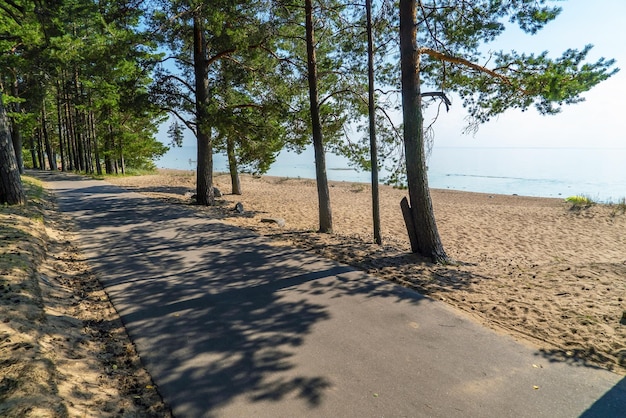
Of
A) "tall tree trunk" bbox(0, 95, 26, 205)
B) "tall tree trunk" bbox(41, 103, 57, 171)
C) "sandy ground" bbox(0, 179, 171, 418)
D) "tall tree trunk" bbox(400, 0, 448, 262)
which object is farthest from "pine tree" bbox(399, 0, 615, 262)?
"tall tree trunk" bbox(41, 103, 57, 171)

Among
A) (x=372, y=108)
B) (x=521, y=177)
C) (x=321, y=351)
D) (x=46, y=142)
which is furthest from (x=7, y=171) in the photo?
(x=521, y=177)

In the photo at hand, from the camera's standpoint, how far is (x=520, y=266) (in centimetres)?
743

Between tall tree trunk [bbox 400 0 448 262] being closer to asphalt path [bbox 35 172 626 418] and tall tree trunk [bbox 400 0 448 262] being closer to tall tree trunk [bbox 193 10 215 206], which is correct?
asphalt path [bbox 35 172 626 418]

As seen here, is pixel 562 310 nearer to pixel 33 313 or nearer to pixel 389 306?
pixel 389 306

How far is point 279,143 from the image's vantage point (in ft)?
44.2

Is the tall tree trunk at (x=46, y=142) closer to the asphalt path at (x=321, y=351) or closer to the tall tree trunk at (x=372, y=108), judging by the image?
the asphalt path at (x=321, y=351)

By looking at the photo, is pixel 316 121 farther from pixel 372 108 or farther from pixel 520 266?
pixel 520 266

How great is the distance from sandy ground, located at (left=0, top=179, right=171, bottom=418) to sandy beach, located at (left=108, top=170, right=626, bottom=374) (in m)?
4.24

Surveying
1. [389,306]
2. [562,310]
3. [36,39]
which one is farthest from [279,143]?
[36,39]

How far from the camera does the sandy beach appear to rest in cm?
430

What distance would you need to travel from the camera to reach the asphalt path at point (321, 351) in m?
3.04

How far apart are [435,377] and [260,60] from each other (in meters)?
11.6

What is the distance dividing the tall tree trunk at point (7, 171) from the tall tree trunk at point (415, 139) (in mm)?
10175

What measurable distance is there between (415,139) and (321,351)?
16.7ft
